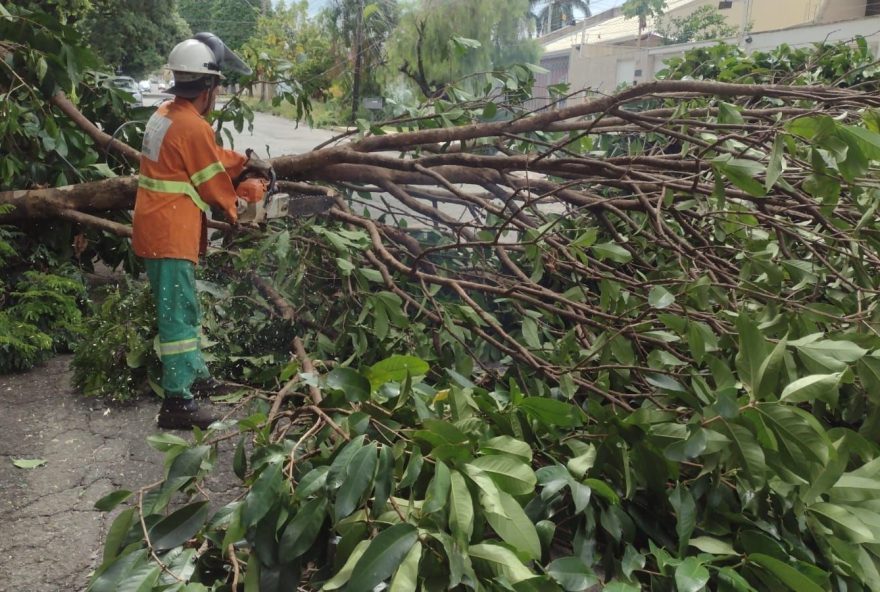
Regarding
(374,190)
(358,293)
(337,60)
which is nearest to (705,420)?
(358,293)

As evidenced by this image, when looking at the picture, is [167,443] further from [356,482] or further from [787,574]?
[787,574]

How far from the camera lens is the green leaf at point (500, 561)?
1144 millimetres

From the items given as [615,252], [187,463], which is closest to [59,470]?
[187,463]

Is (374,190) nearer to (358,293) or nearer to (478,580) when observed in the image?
(358,293)

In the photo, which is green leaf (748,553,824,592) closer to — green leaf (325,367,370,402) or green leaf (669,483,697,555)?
green leaf (669,483,697,555)

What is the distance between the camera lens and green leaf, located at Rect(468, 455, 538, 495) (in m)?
1.33

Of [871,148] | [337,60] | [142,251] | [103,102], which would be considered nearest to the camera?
[871,148]

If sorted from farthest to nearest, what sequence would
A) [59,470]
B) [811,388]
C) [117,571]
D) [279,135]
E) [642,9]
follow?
[642,9]
[279,135]
[59,470]
[811,388]
[117,571]

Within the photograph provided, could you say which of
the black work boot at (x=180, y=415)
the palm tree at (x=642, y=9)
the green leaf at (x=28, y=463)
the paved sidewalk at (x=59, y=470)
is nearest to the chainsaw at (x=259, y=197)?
the black work boot at (x=180, y=415)

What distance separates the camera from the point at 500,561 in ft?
3.81

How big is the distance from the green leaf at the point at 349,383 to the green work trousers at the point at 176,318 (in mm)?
1686

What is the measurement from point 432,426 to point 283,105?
3.62m

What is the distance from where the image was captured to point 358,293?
9.66ft

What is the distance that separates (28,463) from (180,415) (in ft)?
1.90
